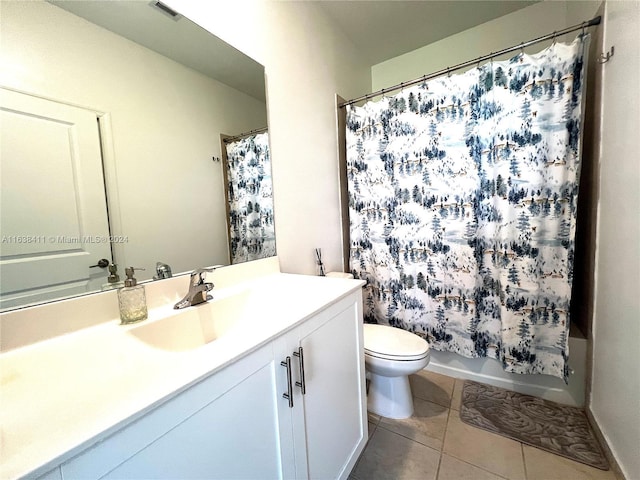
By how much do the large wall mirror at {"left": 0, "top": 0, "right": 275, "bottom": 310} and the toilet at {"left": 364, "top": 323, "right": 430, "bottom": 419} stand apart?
2.89 ft

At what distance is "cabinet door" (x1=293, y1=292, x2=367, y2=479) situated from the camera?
2.65ft

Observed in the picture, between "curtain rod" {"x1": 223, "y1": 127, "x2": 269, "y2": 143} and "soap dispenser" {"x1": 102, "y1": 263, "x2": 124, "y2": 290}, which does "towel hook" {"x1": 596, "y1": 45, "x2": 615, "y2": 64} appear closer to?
"curtain rod" {"x1": 223, "y1": 127, "x2": 269, "y2": 143}

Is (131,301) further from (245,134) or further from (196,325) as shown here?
(245,134)

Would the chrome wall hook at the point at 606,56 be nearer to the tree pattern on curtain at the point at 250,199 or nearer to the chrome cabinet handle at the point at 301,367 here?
the tree pattern on curtain at the point at 250,199

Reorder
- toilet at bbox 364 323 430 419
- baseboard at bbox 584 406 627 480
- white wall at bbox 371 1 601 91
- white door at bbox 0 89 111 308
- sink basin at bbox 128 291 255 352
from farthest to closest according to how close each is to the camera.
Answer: white wall at bbox 371 1 601 91, toilet at bbox 364 323 430 419, baseboard at bbox 584 406 627 480, sink basin at bbox 128 291 255 352, white door at bbox 0 89 111 308

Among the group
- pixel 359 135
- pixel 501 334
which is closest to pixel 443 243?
pixel 501 334

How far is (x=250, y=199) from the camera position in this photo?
1300 mm

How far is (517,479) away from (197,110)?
6.72ft

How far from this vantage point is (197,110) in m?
1.08

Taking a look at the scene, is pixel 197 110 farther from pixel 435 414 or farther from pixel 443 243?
pixel 435 414

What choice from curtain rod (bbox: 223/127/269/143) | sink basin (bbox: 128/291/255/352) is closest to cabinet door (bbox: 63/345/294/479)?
sink basin (bbox: 128/291/255/352)

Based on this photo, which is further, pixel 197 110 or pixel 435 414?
pixel 435 414

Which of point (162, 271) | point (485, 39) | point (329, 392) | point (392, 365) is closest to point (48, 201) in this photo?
point (162, 271)

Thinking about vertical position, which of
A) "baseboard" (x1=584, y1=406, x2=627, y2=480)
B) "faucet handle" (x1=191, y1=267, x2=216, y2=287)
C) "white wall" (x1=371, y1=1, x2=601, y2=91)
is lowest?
"baseboard" (x1=584, y1=406, x2=627, y2=480)
